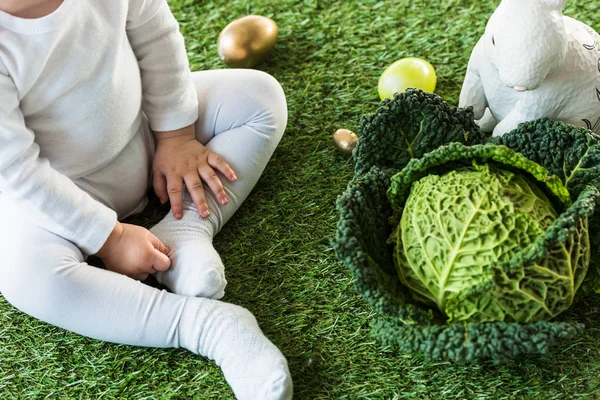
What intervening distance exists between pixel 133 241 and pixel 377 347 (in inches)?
18.5

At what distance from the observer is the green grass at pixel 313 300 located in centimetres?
120

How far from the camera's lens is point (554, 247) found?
3.61 ft

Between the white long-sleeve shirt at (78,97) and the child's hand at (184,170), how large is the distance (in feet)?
0.12

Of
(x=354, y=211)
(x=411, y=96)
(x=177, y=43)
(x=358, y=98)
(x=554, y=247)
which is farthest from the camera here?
(x=358, y=98)

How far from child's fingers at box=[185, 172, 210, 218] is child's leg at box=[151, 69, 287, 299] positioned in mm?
17

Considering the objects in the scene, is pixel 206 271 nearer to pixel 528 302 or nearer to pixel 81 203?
pixel 81 203

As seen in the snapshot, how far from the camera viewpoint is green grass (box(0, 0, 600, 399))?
120 centimetres

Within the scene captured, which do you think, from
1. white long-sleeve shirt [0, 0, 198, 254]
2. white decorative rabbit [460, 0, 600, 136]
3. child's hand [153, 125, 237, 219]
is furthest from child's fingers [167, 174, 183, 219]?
white decorative rabbit [460, 0, 600, 136]

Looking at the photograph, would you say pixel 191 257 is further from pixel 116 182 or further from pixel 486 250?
pixel 486 250

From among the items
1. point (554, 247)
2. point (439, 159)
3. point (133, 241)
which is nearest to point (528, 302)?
point (554, 247)

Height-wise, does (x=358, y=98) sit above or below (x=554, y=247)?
below

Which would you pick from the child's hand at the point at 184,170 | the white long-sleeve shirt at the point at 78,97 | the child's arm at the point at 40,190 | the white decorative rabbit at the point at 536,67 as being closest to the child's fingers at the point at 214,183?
the child's hand at the point at 184,170

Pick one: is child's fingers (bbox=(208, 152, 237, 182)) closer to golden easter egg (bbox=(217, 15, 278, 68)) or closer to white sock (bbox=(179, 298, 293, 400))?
white sock (bbox=(179, 298, 293, 400))

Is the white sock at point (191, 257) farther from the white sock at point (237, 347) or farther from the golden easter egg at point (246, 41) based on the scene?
the golden easter egg at point (246, 41)
